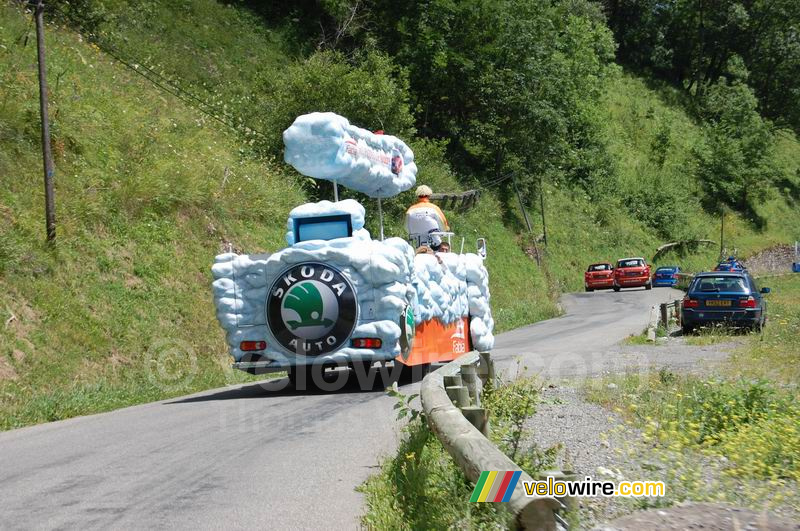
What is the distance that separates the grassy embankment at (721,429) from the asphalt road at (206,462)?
225cm

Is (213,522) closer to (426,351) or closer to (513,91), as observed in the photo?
(426,351)

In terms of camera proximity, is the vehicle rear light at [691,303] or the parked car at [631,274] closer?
the vehicle rear light at [691,303]

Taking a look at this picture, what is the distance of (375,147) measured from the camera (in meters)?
14.3

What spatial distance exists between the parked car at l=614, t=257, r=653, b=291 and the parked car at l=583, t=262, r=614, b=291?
1.34 feet

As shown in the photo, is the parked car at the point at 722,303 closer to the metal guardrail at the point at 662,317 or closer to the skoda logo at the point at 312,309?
the metal guardrail at the point at 662,317

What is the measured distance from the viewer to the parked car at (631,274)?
48.8 metres

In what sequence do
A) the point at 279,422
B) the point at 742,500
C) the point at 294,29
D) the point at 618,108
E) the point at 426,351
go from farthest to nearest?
the point at 618,108, the point at 294,29, the point at 426,351, the point at 279,422, the point at 742,500

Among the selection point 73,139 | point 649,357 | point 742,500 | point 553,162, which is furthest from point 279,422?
point 553,162

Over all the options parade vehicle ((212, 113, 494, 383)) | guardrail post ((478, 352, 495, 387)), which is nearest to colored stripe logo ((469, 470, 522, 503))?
guardrail post ((478, 352, 495, 387))

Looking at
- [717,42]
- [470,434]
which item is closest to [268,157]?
[470,434]

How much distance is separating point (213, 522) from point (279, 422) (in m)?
4.04

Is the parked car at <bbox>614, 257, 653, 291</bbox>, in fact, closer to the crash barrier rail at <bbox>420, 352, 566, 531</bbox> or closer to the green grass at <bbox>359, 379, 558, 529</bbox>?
the crash barrier rail at <bbox>420, 352, 566, 531</bbox>

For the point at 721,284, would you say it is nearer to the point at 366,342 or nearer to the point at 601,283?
the point at 366,342

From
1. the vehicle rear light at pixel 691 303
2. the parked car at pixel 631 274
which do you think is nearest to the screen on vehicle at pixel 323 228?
the vehicle rear light at pixel 691 303
